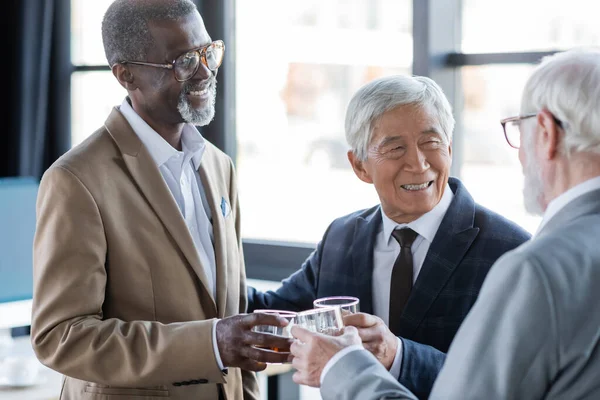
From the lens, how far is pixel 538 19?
3.30 m

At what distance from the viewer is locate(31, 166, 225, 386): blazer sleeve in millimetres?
1905

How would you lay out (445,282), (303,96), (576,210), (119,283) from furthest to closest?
1. (303,96)
2. (445,282)
3. (119,283)
4. (576,210)

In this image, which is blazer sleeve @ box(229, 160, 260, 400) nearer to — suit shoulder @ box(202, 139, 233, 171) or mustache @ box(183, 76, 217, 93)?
suit shoulder @ box(202, 139, 233, 171)

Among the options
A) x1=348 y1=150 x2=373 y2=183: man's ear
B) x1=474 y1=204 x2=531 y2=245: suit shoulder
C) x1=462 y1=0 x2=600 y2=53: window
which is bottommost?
x1=474 y1=204 x2=531 y2=245: suit shoulder

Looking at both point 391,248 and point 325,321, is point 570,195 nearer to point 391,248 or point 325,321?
point 325,321

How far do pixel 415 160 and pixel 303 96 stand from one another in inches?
76.9

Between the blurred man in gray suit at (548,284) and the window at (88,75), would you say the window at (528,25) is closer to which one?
the blurred man in gray suit at (548,284)

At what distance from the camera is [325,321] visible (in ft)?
5.72

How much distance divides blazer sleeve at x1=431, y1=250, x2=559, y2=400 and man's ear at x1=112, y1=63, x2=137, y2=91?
4.11ft

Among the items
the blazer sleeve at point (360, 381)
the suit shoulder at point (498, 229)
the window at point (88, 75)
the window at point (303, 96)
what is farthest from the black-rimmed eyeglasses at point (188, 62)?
the window at point (88, 75)

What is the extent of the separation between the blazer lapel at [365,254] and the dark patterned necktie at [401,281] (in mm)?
82

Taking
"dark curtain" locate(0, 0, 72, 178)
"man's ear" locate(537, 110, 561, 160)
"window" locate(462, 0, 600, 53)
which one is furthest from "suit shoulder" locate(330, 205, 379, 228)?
"dark curtain" locate(0, 0, 72, 178)

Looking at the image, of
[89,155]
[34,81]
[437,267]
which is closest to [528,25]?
[437,267]

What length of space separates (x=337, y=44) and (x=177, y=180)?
76.3 inches
